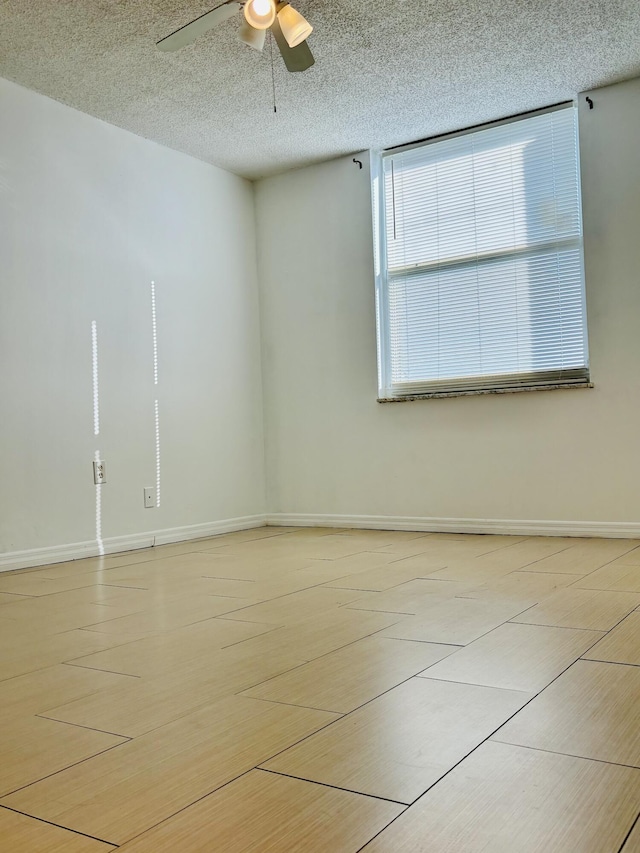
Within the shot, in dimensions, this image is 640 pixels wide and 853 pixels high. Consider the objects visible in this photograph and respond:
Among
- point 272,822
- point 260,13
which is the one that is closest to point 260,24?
point 260,13

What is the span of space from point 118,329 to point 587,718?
10.6 ft

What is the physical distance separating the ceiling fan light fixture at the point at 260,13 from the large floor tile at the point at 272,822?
Answer: 2370 mm

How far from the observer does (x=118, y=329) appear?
4027 millimetres

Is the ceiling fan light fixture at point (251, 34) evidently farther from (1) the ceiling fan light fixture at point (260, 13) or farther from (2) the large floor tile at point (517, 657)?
(2) the large floor tile at point (517, 657)

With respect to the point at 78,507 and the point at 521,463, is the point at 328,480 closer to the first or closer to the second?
the point at 521,463

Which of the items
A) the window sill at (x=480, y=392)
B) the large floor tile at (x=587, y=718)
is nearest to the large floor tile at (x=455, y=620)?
the large floor tile at (x=587, y=718)

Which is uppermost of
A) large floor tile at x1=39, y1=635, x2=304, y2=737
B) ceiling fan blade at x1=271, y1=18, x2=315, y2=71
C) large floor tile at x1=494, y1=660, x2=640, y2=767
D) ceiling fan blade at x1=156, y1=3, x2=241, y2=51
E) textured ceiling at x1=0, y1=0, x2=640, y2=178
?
textured ceiling at x1=0, y1=0, x2=640, y2=178

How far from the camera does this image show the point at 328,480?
4.75m

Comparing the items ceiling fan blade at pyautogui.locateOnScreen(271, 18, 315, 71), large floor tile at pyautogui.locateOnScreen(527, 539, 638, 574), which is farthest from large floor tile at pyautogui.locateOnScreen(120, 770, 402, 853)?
ceiling fan blade at pyautogui.locateOnScreen(271, 18, 315, 71)

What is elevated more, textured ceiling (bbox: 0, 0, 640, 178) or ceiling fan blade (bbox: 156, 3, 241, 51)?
textured ceiling (bbox: 0, 0, 640, 178)

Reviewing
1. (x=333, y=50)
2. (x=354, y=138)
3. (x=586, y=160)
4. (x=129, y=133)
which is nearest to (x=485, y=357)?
(x=586, y=160)

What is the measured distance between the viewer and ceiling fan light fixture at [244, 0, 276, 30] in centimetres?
254

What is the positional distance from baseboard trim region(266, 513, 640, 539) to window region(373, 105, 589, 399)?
0.73 meters

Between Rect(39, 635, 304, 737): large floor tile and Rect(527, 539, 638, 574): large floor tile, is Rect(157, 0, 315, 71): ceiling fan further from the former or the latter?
Rect(527, 539, 638, 574): large floor tile
